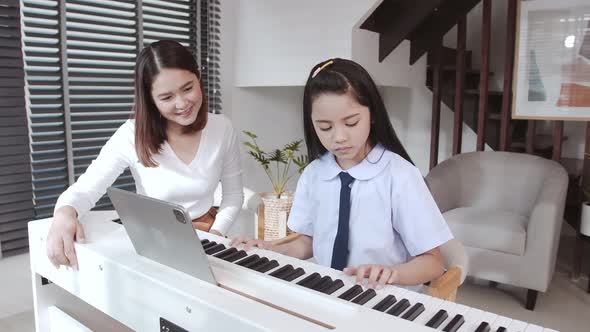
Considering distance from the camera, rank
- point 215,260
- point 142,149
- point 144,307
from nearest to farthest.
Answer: point 144,307
point 215,260
point 142,149

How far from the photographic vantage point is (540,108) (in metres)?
3.40

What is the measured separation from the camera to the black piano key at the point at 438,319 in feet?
2.60

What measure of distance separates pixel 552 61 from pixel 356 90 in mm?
2804

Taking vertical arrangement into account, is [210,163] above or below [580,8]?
below

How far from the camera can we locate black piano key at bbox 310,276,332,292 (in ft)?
3.07

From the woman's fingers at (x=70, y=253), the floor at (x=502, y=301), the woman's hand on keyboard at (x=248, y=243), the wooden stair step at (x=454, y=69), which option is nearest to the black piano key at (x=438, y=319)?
the woman's hand on keyboard at (x=248, y=243)

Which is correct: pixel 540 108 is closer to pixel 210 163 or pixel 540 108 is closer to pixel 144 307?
pixel 210 163

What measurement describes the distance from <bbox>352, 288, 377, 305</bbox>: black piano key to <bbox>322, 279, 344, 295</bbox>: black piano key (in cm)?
6

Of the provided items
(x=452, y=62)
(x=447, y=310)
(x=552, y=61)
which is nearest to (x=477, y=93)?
(x=452, y=62)

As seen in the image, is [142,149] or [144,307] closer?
[144,307]

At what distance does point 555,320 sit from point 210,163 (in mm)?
2124

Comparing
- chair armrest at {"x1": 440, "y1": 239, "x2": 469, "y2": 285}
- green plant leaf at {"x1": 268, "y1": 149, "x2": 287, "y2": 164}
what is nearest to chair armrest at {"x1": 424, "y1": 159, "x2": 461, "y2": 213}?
green plant leaf at {"x1": 268, "y1": 149, "x2": 287, "y2": 164}

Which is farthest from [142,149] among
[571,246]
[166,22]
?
[571,246]

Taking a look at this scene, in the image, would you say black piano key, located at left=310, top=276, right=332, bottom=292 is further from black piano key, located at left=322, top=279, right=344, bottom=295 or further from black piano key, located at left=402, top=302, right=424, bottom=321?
black piano key, located at left=402, top=302, right=424, bottom=321
